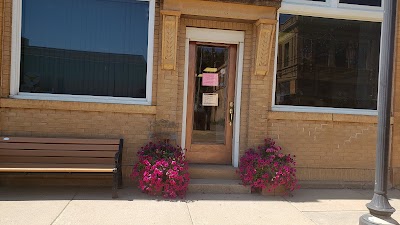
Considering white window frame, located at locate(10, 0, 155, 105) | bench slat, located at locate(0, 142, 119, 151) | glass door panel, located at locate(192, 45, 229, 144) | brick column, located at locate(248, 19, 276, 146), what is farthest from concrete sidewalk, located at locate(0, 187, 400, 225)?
white window frame, located at locate(10, 0, 155, 105)

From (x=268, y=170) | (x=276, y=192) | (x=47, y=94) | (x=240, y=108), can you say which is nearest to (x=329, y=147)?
(x=276, y=192)

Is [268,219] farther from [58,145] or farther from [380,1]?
[380,1]

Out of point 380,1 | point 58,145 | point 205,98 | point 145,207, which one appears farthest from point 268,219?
point 380,1

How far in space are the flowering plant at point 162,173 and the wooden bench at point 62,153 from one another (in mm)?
361

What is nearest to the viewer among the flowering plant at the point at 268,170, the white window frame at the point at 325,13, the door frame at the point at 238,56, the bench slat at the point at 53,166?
the bench slat at the point at 53,166

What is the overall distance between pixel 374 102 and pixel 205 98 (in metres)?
3.20

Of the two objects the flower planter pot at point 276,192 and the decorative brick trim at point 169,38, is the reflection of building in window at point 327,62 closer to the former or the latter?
the flower planter pot at point 276,192

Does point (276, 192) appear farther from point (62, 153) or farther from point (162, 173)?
point (62, 153)

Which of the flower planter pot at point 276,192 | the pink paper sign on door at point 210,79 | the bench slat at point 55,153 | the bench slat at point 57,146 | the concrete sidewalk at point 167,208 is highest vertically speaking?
the pink paper sign on door at point 210,79

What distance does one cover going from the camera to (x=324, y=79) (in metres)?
6.18

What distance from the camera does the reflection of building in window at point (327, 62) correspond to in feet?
19.9

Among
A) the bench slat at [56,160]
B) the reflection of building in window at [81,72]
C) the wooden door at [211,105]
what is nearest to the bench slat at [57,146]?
the bench slat at [56,160]

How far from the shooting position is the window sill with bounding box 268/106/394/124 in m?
5.86

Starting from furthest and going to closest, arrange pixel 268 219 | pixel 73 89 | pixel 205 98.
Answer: pixel 205 98
pixel 73 89
pixel 268 219
